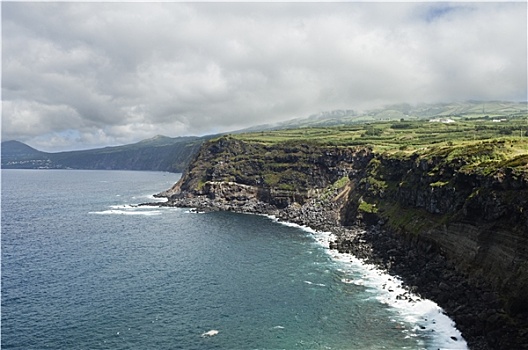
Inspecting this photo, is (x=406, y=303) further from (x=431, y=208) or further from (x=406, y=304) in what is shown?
(x=431, y=208)

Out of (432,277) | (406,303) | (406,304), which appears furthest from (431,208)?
(406,304)

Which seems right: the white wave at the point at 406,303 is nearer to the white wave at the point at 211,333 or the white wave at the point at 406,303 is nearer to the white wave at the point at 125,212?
the white wave at the point at 211,333

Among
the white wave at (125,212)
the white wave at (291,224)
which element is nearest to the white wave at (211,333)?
the white wave at (291,224)

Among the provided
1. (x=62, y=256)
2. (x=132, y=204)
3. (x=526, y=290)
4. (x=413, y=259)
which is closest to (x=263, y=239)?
(x=413, y=259)

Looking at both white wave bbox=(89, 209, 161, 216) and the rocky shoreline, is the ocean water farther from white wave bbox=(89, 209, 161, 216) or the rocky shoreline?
white wave bbox=(89, 209, 161, 216)

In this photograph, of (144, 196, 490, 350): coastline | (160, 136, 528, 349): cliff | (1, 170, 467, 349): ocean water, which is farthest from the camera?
(144, 196, 490, 350): coastline

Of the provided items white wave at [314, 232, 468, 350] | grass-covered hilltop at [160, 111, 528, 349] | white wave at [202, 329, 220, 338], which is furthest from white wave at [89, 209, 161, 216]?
white wave at [202, 329, 220, 338]
